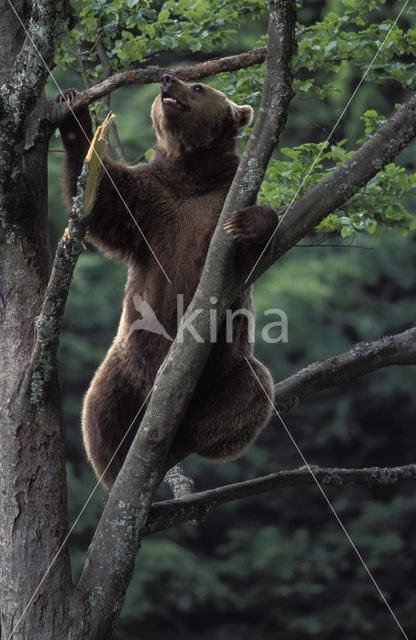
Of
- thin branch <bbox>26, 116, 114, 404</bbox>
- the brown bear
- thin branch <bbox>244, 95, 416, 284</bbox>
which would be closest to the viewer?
thin branch <bbox>26, 116, 114, 404</bbox>

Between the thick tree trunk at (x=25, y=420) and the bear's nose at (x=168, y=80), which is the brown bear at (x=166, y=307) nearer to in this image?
the bear's nose at (x=168, y=80)

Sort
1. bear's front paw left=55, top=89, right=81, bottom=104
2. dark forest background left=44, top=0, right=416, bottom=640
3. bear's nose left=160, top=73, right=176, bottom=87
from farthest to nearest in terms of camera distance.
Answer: dark forest background left=44, top=0, right=416, bottom=640 < bear's nose left=160, top=73, right=176, bottom=87 < bear's front paw left=55, top=89, right=81, bottom=104

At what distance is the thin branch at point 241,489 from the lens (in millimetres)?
3422

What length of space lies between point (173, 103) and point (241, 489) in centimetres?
191

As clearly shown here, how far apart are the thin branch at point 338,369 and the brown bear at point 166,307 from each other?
0.18 meters

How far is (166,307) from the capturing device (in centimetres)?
396

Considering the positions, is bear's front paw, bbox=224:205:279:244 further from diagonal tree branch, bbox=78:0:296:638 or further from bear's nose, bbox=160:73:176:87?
bear's nose, bbox=160:73:176:87

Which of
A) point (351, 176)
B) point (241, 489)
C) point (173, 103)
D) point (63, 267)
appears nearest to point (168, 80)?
point (173, 103)

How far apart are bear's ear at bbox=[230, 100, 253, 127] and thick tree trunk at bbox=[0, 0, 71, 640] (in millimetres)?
1361

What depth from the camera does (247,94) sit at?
15.4 ft

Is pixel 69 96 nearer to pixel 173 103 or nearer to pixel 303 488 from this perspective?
pixel 173 103

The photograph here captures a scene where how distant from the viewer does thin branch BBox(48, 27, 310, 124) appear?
3305 millimetres
